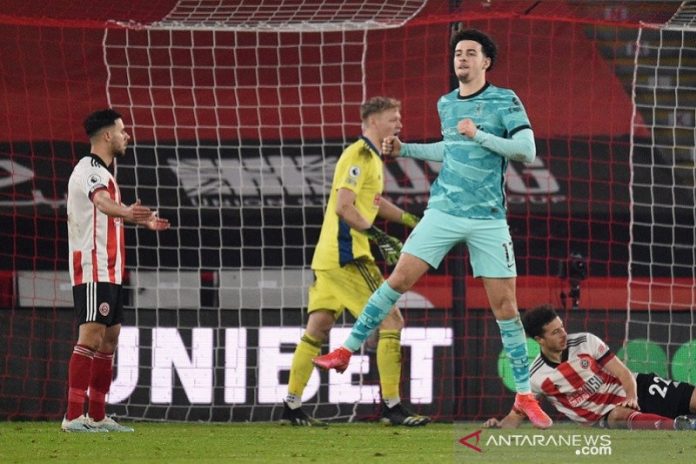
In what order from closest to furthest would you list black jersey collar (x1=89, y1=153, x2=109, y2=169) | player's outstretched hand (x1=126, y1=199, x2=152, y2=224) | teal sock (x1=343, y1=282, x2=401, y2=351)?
teal sock (x1=343, y1=282, x2=401, y2=351) → player's outstretched hand (x1=126, y1=199, x2=152, y2=224) → black jersey collar (x1=89, y1=153, x2=109, y2=169)

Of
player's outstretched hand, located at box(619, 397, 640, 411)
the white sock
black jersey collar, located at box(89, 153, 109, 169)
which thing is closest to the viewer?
black jersey collar, located at box(89, 153, 109, 169)

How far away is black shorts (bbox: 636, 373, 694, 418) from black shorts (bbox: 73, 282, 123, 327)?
321 cm

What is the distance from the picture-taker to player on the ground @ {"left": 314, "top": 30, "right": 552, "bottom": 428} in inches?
283

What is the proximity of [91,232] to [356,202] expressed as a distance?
1.65m

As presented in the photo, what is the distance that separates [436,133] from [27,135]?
288 cm

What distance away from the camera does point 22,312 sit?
31.9 feet

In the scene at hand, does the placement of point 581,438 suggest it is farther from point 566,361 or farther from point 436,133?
point 436,133

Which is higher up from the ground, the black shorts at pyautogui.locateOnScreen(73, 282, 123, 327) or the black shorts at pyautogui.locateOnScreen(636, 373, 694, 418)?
the black shorts at pyautogui.locateOnScreen(73, 282, 123, 327)

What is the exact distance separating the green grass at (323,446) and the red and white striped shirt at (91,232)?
0.86 m

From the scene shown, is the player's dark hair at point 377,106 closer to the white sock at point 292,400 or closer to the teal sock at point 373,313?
the teal sock at point 373,313

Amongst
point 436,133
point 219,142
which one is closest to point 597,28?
point 436,133

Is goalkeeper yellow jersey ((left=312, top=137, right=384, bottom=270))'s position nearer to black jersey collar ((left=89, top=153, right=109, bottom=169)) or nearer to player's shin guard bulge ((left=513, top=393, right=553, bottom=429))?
black jersey collar ((left=89, top=153, right=109, bottom=169))

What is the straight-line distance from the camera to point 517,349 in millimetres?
7285

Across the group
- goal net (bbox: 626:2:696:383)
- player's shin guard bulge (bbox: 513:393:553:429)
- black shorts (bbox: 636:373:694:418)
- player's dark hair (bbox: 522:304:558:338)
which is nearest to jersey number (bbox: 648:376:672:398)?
black shorts (bbox: 636:373:694:418)
